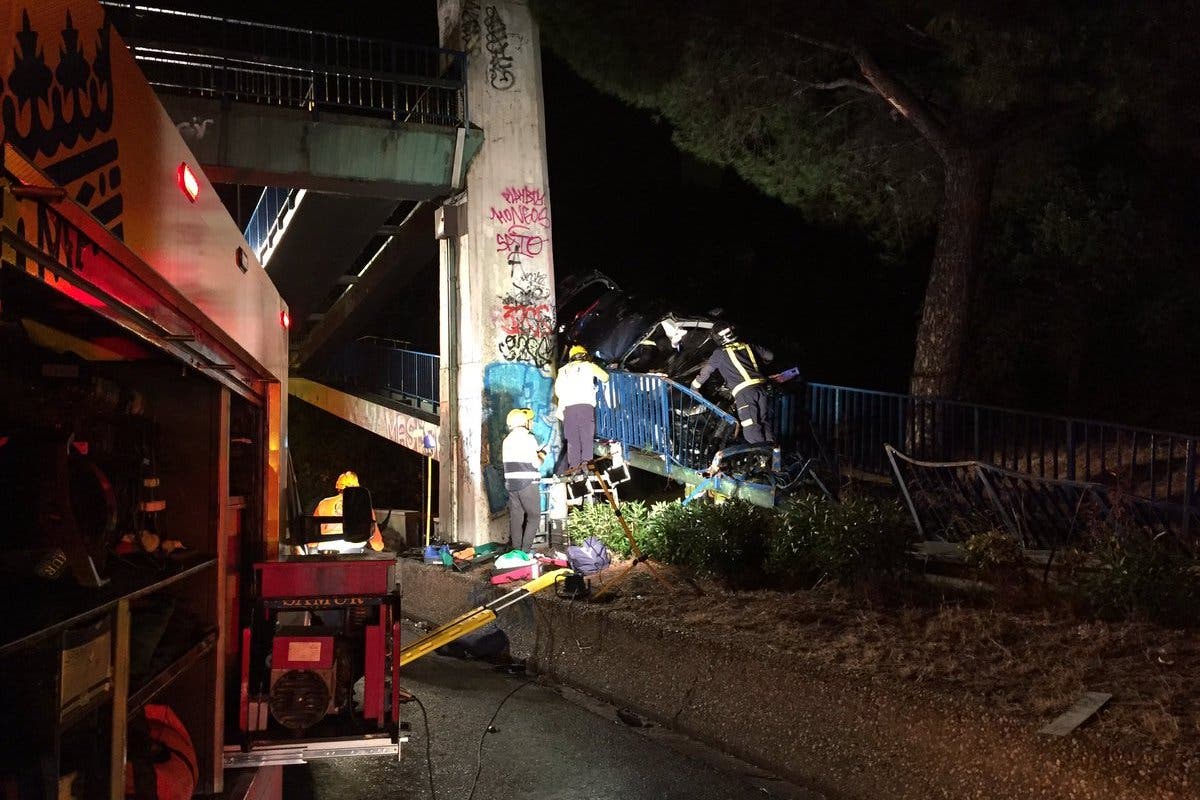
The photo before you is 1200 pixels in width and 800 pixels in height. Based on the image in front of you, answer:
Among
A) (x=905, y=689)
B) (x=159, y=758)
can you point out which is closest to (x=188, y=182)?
(x=159, y=758)

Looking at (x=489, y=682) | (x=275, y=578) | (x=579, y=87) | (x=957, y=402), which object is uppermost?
(x=579, y=87)

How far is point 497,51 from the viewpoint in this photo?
1320cm

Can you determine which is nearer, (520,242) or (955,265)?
(955,265)

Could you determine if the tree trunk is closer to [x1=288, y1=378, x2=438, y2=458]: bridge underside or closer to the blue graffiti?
the blue graffiti

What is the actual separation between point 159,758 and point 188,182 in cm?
185

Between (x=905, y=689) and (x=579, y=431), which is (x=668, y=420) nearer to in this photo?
(x=579, y=431)

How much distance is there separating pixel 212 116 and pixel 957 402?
8.55 meters

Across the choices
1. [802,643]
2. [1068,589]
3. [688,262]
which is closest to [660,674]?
[802,643]

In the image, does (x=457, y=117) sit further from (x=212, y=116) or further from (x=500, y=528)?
(x=500, y=528)

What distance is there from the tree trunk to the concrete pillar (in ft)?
14.9

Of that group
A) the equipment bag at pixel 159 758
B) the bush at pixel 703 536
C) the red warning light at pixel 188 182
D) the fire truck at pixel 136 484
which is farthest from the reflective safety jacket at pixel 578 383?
the red warning light at pixel 188 182

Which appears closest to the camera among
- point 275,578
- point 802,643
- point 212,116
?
point 275,578

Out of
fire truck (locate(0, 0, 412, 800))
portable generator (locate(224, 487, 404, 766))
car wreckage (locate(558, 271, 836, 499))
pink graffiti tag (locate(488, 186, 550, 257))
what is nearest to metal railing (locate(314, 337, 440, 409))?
car wreckage (locate(558, 271, 836, 499))

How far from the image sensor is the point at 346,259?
1791 centimetres
